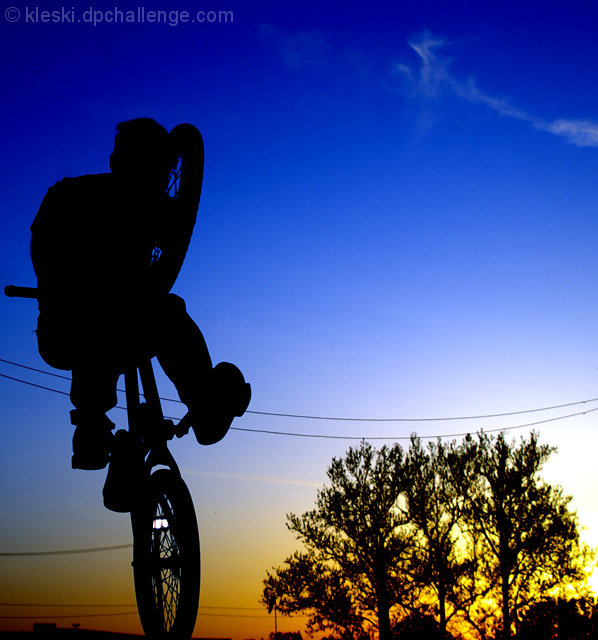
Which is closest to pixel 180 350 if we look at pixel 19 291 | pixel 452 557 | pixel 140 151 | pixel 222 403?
pixel 222 403

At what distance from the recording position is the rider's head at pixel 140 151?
2.59m

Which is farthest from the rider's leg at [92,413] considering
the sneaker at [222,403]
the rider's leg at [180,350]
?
the sneaker at [222,403]

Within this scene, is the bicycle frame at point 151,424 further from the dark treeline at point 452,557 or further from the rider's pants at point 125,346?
the dark treeline at point 452,557

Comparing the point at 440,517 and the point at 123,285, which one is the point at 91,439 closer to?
the point at 123,285

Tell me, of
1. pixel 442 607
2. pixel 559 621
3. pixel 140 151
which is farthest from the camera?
pixel 442 607

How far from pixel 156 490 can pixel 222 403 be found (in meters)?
0.42

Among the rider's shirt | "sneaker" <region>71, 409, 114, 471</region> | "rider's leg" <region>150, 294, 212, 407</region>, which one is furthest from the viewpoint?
"sneaker" <region>71, 409, 114, 471</region>

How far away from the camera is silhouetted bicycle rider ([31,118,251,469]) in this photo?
238cm

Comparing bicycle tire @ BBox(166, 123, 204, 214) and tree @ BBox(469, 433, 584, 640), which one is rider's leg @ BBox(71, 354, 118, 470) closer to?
bicycle tire @ BBox(166, 123, 204, 214)

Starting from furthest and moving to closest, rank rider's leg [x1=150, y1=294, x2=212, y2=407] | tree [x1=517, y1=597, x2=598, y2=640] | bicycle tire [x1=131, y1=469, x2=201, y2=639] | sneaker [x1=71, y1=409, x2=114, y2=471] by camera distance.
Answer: tree [x1=517, y1=597, x2=598, y2=640]
sneaker [x1=71, y1=409, x2=114, y2=471]
rider's leg [x1=150, y1=294, x2=212, y2=407]
bicycle tire [x1=131, y1=469, x2=201, y2=639]

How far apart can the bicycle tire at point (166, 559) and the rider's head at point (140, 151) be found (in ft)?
4.05

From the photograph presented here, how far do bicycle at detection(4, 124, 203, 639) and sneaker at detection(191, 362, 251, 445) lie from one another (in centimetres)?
Result: 8

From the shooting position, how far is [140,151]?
2.60m

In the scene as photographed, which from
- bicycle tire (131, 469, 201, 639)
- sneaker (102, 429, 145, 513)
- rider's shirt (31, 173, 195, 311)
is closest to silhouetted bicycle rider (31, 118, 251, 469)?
rider's shirt (31, 173, 195, 311)
